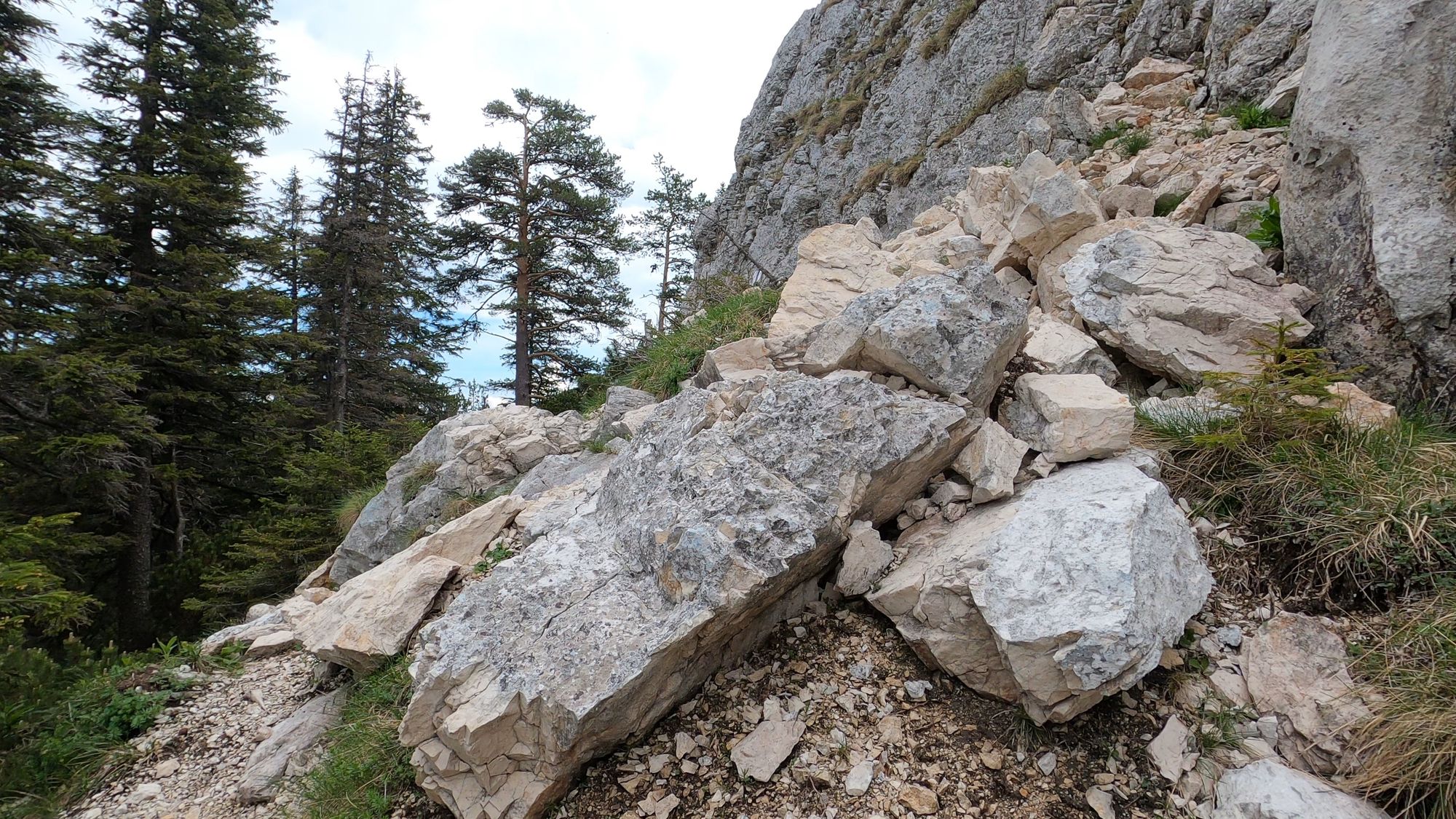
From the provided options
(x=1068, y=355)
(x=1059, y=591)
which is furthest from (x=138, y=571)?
(x=1068, y=355)

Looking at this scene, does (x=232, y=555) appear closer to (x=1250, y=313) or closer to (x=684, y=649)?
(x=684, y=649)

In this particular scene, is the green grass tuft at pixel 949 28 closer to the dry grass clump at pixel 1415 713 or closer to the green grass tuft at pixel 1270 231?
the green grass tuft at pixel 1270 231

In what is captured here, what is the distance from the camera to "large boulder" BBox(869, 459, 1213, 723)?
8.42 feet

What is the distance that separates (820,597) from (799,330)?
3415 mm

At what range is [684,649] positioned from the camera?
3041 mm

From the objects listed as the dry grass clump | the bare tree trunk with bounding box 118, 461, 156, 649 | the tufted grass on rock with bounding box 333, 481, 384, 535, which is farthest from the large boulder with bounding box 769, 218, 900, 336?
the bare tree trunk with bounding box 118, 461, 156, 649

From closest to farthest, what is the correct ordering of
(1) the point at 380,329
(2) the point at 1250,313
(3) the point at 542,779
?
1. (3) the point at 542,779
2. (2) the point at 1250,313
3. (1) the point at 380,329

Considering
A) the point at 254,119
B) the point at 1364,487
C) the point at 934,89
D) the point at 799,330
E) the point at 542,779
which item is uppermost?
the point at 934,89

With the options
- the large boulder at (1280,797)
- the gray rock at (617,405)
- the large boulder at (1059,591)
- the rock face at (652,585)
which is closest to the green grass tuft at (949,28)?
the gray rock at (617,405)

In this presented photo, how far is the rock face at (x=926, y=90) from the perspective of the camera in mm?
8758

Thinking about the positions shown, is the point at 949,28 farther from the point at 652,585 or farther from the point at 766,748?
the point at 766,748

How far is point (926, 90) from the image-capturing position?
16922 mm

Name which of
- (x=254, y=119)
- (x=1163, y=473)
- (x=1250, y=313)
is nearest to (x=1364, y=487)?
(x=1163, y=473)

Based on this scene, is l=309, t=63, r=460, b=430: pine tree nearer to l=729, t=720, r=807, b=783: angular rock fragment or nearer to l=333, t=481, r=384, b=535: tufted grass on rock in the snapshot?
l=333, t=481, r=384, b=535: tufted grass on rock
